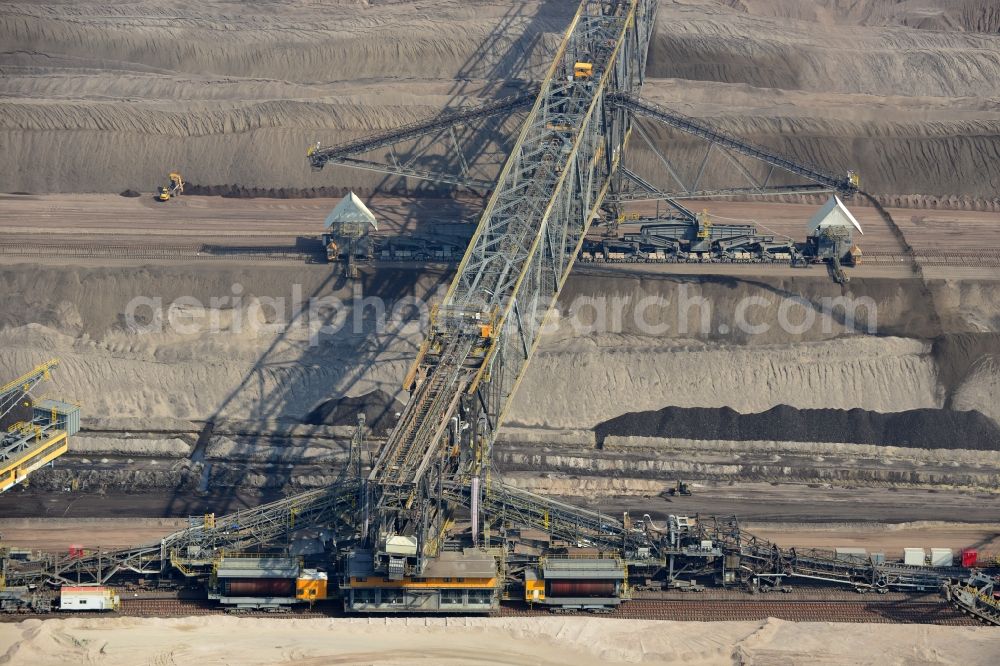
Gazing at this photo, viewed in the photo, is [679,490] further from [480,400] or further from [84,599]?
[84,599]

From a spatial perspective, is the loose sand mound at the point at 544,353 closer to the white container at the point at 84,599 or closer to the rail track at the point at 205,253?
the rail track at the point at 205,253

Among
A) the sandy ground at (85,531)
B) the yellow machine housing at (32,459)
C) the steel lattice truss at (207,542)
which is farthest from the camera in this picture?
the sandy ground at (85,531)

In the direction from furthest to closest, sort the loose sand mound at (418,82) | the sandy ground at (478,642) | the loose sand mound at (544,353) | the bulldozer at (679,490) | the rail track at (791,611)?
the loose sand mound at (418,82), the loose sand mound at (544,353), the bulldozer at (679,490), the rail track at (791,611), the sandy ground at (478,642)

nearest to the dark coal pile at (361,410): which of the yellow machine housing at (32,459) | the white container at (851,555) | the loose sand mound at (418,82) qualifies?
the yellow machine housing at (32,459)

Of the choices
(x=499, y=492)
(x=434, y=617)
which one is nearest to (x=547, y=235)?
(x=499, y=492)

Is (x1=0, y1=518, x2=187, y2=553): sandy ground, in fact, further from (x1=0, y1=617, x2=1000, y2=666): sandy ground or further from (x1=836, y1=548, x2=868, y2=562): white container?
(x1=836, y1=548, x2=868, y2=562): white container

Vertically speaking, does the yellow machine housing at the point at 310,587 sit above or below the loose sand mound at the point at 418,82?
below

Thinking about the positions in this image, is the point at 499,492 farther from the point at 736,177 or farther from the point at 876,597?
the point at 736,177
